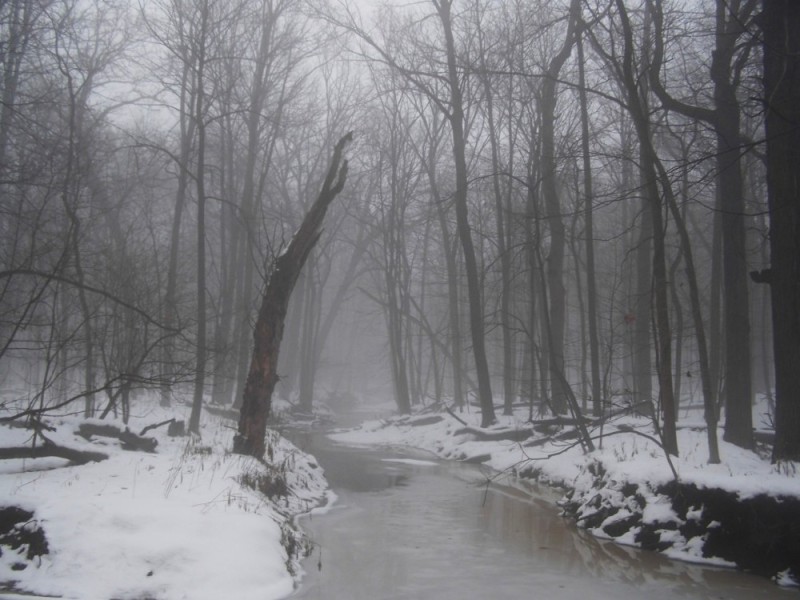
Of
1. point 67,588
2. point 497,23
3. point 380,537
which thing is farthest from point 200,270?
point 497,23

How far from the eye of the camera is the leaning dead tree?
11.4 meters

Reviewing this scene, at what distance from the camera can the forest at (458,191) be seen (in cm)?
962

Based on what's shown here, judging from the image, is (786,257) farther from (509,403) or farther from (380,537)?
(509,403)

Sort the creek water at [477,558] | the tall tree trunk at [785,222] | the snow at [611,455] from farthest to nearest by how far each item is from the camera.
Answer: the tall tree trunk at [785,222]
the snow at [611,455]
the creek water at [477,558]

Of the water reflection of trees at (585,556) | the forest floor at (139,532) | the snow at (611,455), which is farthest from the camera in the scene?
the snow at (611,455)

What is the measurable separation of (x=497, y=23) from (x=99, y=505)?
63.4 ft

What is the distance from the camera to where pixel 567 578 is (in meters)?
6.88

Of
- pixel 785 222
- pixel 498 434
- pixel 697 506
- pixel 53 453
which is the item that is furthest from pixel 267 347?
pixel 498 434

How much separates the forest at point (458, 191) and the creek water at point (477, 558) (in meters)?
2.30

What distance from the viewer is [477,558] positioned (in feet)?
24.9

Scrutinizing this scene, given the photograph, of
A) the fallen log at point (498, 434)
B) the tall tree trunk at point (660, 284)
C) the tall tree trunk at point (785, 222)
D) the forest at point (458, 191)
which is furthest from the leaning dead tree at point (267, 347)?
the fallen log at point (498, 434)

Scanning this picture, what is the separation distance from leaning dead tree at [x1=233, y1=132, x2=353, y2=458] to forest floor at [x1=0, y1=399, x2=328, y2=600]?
6.29 feet

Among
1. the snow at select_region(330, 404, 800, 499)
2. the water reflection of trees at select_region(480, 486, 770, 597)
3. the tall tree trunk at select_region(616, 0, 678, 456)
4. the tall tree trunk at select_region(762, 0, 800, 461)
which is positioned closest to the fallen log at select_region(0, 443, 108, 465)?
the water reflection of trees at select_region(480, 486, 770, 597)

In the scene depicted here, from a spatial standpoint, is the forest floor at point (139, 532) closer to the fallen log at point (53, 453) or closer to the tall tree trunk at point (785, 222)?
the fallen log at point (53, 453)
